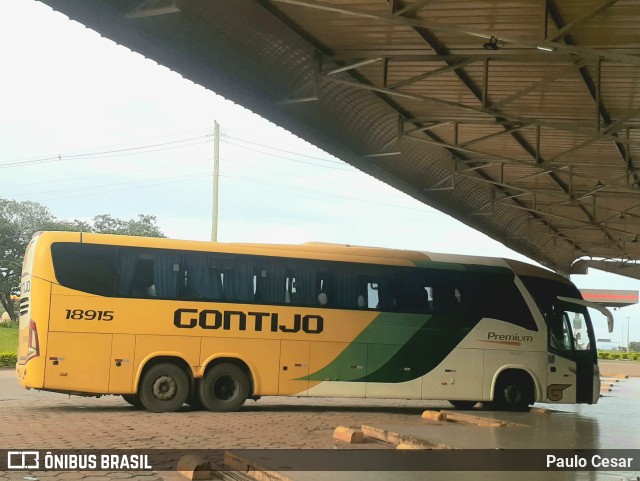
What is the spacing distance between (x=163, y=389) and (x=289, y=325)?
8.49 feet

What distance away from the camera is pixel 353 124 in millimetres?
14688

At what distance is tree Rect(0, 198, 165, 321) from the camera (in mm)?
48500

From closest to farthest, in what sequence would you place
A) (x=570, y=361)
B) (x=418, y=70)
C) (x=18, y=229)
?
(x=418, y=70)
(x=570, y=361)
(x=18, y=229)

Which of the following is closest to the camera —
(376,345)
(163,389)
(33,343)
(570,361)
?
(33,343)

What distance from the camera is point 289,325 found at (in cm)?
1538

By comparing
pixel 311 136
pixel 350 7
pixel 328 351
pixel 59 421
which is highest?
pixel 350 7

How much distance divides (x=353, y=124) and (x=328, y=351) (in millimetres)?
4297

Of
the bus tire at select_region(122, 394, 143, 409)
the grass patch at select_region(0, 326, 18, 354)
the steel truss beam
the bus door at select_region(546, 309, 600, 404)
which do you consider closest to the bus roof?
the bus door at select_region(546, 309, 600, 404)

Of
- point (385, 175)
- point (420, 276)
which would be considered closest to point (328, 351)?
point (420, 276)

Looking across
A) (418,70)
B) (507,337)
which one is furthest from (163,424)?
(507,337)

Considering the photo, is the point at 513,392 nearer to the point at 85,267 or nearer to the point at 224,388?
the point at 224,388

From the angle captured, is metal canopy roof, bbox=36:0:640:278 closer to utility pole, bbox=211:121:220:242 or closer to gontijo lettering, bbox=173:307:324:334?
gontijo lettering, bbox=173:307:324:334

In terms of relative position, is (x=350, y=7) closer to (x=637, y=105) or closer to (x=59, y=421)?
(x=637, y=105)

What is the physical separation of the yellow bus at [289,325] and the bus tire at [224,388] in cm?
2
